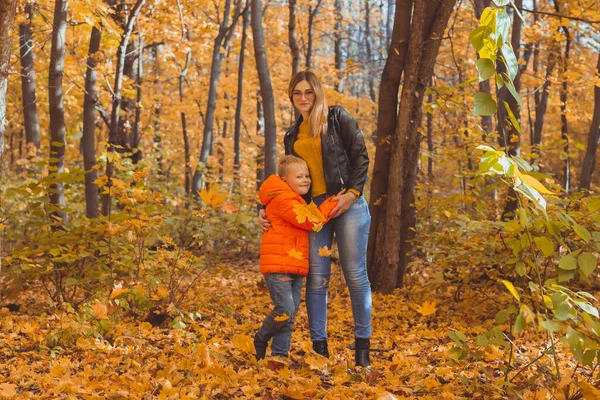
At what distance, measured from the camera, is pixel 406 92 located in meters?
5.58

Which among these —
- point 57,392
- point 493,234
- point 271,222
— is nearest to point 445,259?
point 493,234

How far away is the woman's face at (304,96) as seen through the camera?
355cm

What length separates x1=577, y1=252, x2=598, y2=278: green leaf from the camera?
83.6 inches

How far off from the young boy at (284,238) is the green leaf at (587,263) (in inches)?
59.5

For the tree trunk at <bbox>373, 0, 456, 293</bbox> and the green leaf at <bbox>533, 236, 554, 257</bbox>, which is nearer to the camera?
the green leaf at <bbox>533, 236, 554, 257</bbox>

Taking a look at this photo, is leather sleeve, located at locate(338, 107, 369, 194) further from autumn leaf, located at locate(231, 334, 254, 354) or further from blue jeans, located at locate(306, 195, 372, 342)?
autumn leaf, located at locate(231, 334, 254, 354)

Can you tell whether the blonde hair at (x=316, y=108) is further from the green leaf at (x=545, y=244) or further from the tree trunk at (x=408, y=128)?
the tree trunk at (x=408, y=128)

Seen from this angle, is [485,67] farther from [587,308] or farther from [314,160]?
[314,160]

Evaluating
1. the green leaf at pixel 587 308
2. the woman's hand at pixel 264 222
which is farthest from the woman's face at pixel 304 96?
the green leaf at pixel 587 308

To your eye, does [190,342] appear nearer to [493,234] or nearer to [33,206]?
[33,206]

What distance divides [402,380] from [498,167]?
1897 mm

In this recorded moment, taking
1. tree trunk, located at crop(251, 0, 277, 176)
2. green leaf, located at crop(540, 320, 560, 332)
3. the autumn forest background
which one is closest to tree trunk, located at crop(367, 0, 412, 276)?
the autumn forest background

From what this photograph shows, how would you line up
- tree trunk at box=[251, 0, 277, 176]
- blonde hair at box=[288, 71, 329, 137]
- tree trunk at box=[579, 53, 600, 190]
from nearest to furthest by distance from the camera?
Result: blonde hair at box=[288, 71, 329, 137]
tree trunk at box=[251, 0, 277, 176]
tree trunk at box=[579, 53, 600, 190]

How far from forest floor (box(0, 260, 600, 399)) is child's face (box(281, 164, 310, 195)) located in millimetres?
996
